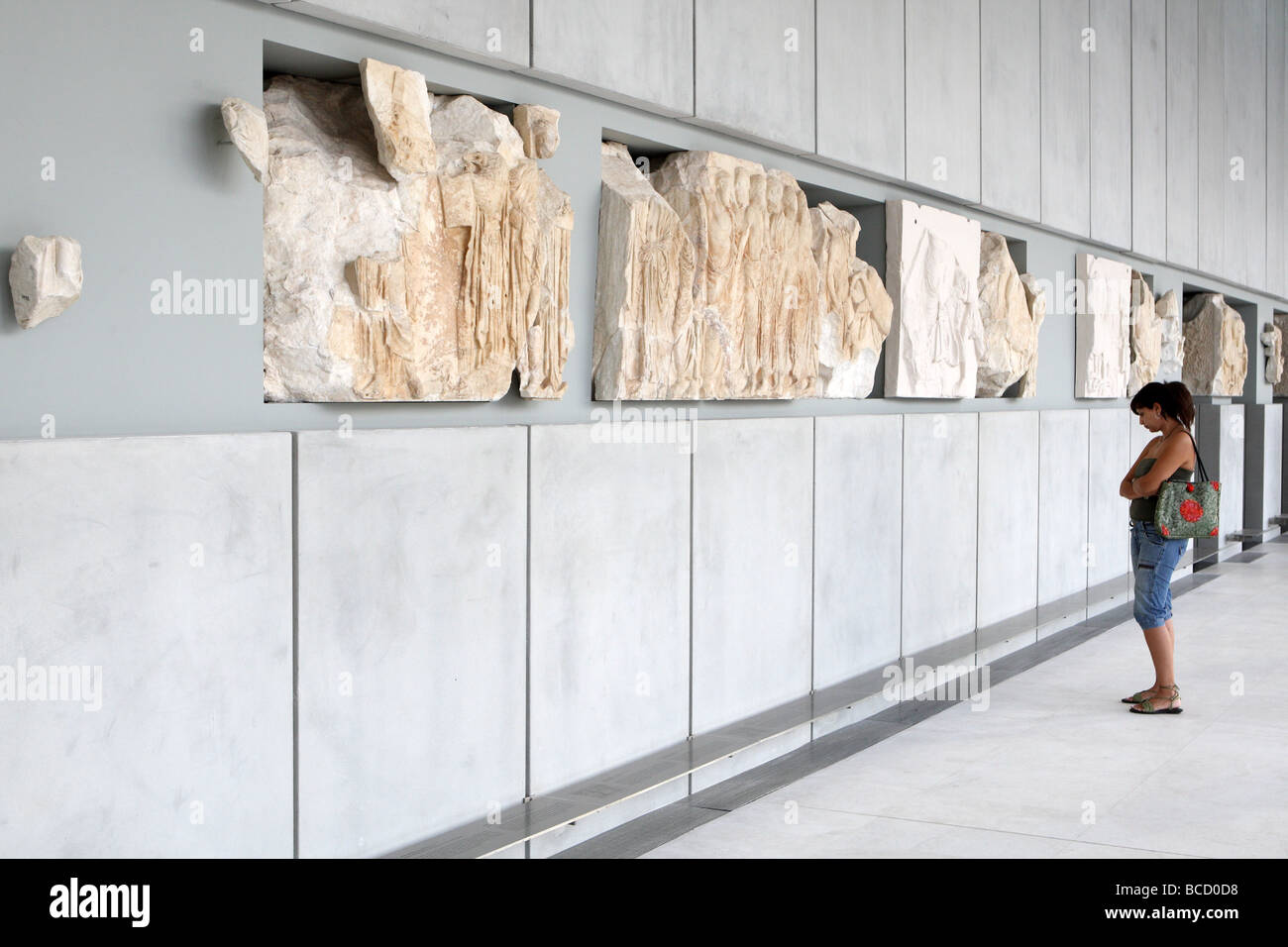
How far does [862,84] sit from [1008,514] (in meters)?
3.89

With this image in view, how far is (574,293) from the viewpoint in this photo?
5.61 m

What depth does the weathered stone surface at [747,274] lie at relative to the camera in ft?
20.4

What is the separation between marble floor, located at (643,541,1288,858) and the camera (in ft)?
17.3

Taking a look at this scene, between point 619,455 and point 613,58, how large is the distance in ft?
5.59

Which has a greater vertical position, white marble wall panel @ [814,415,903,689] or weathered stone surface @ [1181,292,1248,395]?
weathered stone surface @ [1181,292,1248,395]

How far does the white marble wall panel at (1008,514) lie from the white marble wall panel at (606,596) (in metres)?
4.19

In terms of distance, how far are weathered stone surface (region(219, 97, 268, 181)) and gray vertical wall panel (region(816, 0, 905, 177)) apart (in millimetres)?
3985

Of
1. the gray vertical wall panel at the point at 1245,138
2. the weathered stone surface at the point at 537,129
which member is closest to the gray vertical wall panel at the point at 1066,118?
the gray vertical wall panel at the point at 1245,138

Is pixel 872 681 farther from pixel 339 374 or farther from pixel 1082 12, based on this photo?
pixel 1082 12

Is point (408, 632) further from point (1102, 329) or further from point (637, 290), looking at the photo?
point (1102, 329)

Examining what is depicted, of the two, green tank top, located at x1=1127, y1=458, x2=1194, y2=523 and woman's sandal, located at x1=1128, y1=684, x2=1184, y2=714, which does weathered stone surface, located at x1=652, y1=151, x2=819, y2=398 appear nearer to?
green tank top, located at x1=1127, y1=458, x2=1194, y2=523

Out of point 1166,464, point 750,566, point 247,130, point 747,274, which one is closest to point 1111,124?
Result: point 1166,464

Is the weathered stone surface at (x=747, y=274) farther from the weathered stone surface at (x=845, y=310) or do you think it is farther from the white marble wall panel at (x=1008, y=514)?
the white marble wall panel at (x=1008, y=514)

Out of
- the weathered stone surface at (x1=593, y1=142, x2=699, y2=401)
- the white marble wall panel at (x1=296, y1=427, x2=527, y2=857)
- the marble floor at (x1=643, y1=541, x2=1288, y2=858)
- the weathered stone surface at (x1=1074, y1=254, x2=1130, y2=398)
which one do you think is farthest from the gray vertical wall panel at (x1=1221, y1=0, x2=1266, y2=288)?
the white marble wall panel at (x1=296, y1=427, x2=527, y2=857)
